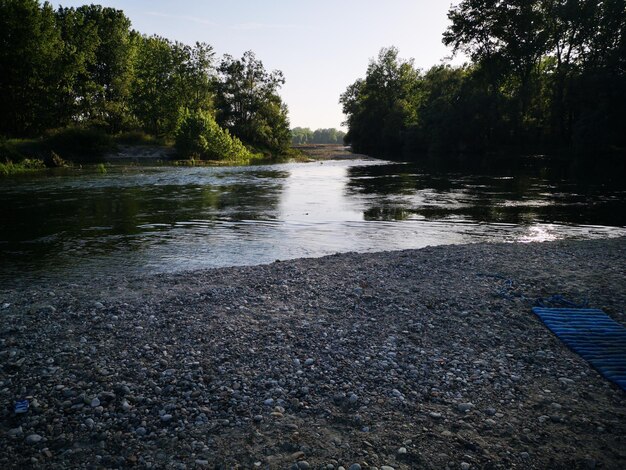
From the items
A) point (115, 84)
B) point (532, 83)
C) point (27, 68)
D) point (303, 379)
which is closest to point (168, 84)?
point (115, 84)

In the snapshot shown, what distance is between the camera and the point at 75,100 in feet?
240

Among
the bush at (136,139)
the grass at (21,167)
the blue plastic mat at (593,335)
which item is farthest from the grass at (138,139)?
the blue plastic mat at (593,335)

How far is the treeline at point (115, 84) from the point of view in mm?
63469

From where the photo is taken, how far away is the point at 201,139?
6694 centimetres

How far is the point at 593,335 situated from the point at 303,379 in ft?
19.2

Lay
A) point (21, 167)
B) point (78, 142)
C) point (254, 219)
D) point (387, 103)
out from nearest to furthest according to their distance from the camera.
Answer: point (254, 219) → point (21, 167) → point (78, 142) → point (387, 103)

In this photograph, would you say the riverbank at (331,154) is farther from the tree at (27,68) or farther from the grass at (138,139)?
the tree at (27,68)

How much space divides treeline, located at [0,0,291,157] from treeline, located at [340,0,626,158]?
40083mm

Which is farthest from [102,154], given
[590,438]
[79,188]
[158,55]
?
[590,438]

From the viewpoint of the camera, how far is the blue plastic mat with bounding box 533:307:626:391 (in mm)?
7077

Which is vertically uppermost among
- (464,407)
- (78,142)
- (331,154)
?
(78,142)

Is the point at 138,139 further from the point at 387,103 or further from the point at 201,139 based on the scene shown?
the point at 387,103

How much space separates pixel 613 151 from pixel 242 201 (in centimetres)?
5259

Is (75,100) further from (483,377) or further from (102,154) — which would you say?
(483,377)
